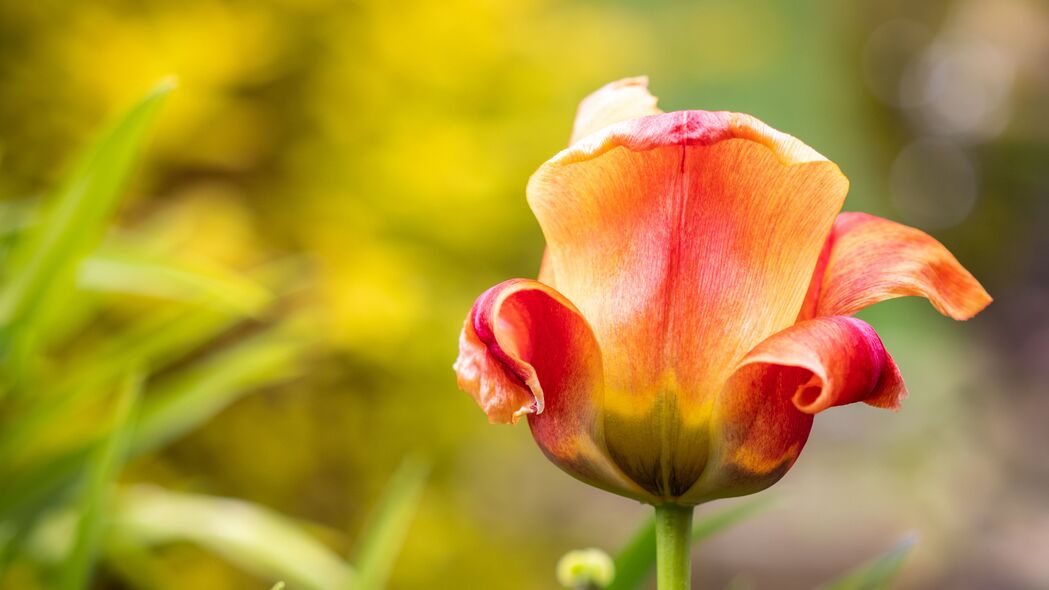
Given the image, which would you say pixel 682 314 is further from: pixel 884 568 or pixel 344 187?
pixel 344 187

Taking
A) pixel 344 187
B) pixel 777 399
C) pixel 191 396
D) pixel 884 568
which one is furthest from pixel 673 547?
pixel 344 187

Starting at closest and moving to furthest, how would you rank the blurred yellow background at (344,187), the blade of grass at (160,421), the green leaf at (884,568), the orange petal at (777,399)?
the orange petal at (777,399) → the green leaf at (884,568) → the blade of grass at (160,421) → the blurred yellow background at (344,187)

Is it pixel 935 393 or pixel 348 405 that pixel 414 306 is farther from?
pixel 935 393

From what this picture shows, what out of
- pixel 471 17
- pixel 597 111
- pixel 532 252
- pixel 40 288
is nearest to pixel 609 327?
pixel 597 111

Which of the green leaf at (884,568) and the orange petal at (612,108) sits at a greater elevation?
the orange petal at (612,108)

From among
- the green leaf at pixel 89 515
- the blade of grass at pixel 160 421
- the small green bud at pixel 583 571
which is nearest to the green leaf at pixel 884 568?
the small green bud at pixel 583 571

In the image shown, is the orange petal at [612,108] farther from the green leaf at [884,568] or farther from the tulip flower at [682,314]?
the green leaf at [884,568]
